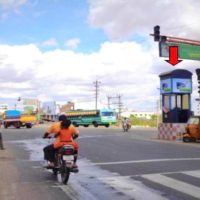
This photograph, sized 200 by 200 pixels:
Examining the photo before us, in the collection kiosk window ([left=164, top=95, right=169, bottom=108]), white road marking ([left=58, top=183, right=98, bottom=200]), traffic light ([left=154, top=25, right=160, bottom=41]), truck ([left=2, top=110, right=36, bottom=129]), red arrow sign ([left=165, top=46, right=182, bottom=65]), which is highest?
traffic light ([left=154, top=25, right=160, bottom=41])

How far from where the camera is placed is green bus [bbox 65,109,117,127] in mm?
74750

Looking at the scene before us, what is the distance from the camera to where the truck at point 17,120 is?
71.8m

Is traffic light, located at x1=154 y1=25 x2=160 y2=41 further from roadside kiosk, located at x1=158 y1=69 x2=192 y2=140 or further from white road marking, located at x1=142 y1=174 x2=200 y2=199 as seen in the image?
white road marking, located at x1=142 y1=174 x2=200 y2=199

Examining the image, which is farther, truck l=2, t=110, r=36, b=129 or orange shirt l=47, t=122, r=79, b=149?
truck l=2, t=110, r=36, b=129

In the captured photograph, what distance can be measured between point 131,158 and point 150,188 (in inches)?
281

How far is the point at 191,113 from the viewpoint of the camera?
110ft

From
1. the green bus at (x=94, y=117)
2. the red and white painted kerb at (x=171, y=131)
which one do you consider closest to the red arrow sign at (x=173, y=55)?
the red and white painted kerb at (x=171, y=131)

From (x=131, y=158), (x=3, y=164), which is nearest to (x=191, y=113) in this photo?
(x=131, y=158)

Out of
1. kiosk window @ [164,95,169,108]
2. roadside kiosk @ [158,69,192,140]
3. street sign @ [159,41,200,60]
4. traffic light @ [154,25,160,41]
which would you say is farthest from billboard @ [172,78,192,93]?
traffic light @ [154,25,160,41]

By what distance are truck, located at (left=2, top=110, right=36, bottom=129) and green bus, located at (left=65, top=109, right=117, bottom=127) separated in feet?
19.8

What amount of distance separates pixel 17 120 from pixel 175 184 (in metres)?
62.2

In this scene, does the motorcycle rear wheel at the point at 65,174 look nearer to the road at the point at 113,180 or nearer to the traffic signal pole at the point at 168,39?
the road at the point at 113,180

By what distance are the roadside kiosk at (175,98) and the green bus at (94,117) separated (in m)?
40.2

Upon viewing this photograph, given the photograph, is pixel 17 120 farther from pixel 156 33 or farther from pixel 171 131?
pixel 156 33
